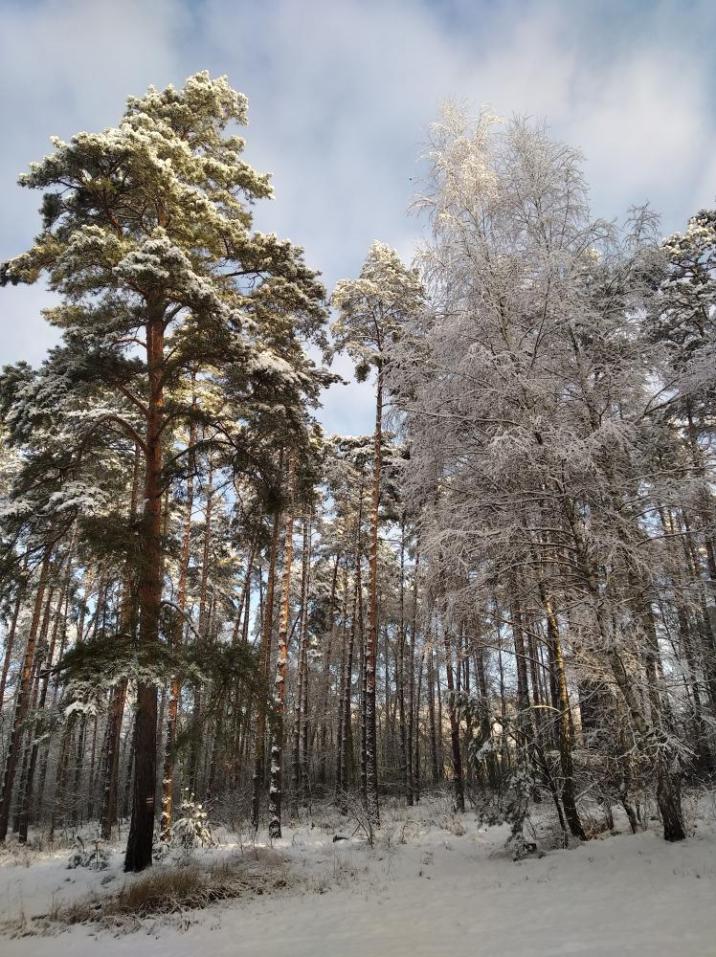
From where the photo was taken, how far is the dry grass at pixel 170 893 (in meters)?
7.30

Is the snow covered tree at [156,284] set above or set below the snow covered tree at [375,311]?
Result: below

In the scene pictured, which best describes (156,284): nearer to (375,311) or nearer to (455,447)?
(455,447)

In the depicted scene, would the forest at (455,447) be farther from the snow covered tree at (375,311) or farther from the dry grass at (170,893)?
the snow covered tree at (375,311)

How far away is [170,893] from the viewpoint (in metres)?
7.66

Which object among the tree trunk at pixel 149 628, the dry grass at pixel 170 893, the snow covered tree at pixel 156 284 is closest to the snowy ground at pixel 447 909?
the dry grass at pixel 170 893

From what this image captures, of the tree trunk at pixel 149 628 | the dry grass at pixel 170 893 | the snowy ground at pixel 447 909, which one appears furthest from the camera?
the tree trunk at pixel 149 628

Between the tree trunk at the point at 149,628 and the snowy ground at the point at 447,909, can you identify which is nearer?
the snowy ground at the point at 447,909

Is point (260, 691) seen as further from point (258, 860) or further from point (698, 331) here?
point (698, 331)

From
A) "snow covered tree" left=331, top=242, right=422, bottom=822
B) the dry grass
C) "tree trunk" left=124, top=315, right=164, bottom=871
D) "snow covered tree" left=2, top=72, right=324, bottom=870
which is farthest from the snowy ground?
"snow covered tree" left=331, top=242, right=422, bottom=822

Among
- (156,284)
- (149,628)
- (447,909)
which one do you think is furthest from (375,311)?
(447,909)

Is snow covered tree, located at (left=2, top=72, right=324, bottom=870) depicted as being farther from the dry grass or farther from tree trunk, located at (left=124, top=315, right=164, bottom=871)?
the dry grass

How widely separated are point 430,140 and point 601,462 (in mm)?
6633

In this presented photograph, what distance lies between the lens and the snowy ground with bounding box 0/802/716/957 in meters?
5.37

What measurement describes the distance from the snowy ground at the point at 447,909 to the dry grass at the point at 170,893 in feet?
1.04
